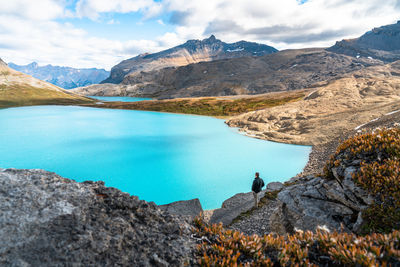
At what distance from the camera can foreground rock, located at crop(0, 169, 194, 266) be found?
4.50 m

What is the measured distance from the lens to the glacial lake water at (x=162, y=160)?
25766mm

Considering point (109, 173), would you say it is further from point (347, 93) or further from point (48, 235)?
point (347, 93)

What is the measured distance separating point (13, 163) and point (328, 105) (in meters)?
66.1

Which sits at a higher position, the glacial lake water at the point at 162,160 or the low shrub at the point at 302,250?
the low shrub at the point at 302,250

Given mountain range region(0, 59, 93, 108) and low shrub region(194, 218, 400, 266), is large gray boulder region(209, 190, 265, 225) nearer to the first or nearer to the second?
low shrub region(194, 218, 400, 266)

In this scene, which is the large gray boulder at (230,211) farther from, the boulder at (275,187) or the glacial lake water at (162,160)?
the glacial lake water at (162,160)

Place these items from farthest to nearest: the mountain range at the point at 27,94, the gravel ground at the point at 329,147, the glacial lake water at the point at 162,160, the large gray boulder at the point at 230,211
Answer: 1. the mountain range at the point at 27,94
2. the gravel ground at the point at 329,147
3. the glacial lake water at the point at 162,160
4. the large gray boulder at the point at 230,211

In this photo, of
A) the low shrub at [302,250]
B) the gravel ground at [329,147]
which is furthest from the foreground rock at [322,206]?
the gravel ground at [329,147]

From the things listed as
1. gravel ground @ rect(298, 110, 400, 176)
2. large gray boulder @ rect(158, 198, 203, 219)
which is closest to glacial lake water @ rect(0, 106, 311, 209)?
gravel ground @ rect(298, 110, 400, 176)

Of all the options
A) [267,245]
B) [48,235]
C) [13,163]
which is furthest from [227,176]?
[13,163]

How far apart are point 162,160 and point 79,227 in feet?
98.0

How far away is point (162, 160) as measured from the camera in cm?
3462

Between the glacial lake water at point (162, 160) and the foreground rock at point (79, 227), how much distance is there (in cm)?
1616

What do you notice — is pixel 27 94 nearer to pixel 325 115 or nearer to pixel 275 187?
pixel 325 115
